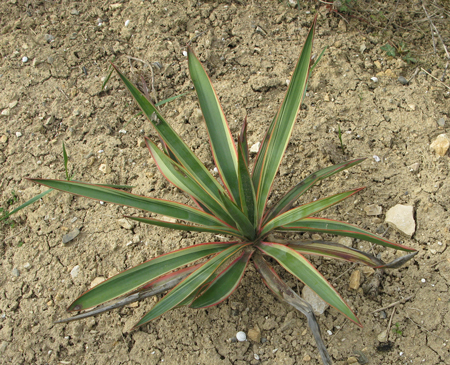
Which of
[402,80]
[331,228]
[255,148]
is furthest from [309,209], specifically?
[402,80]

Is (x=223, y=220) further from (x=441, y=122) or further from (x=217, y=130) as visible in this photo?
(x=441, y=122)

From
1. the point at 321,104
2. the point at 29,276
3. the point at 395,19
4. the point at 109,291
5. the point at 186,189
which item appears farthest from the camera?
the point at 395,19

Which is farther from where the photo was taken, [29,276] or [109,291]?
[29,276]

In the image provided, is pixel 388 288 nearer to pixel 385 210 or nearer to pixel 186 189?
pixel 385 210

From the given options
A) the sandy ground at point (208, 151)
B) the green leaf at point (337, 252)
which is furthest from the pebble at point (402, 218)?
the green leaf at point (337, 252)

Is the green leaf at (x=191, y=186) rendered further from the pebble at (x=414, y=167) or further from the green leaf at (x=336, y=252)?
the pebble at (x=414, y=167)

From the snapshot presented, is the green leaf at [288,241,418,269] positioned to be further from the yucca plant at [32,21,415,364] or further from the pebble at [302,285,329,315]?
the pebble at [302,285,329,315]

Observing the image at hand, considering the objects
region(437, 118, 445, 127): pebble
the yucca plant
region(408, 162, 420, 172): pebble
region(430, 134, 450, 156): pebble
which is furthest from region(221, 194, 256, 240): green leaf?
region(437, 118, 445, 127): pebble

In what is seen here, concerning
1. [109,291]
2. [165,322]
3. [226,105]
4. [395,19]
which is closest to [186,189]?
[109,291]
